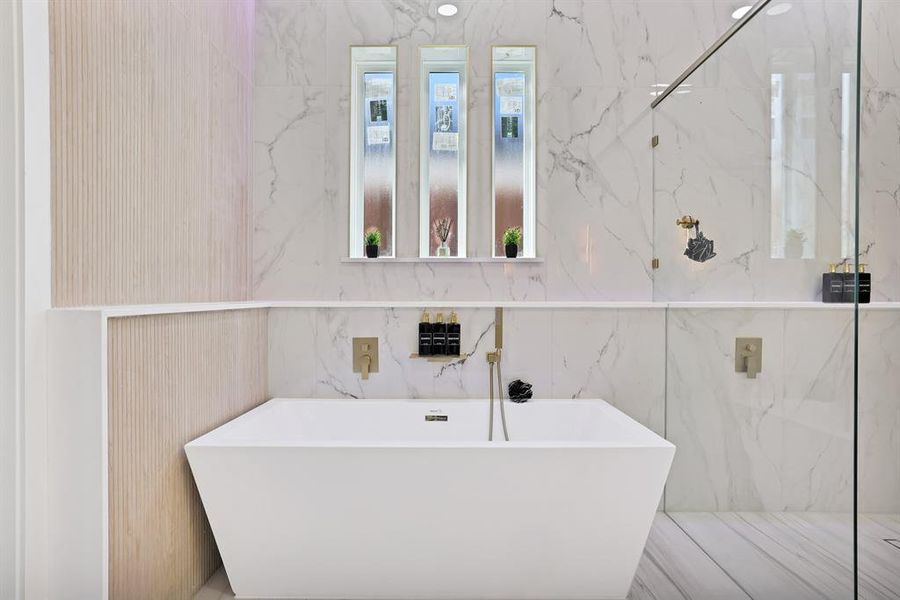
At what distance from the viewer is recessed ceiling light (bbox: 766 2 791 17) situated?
155 centimetres

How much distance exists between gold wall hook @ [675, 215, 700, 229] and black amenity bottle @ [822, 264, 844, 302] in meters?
0.74

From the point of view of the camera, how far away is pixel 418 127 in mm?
2508

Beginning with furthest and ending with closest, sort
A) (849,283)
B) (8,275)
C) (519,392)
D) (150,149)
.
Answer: (519,392) → (150,149) → (849,283) → (8,275)

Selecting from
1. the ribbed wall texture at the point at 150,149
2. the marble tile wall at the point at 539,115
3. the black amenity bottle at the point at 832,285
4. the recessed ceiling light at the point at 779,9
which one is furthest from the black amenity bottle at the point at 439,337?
the recessed ceiling light at the point at 779,9

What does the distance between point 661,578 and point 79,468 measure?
6.20 feet

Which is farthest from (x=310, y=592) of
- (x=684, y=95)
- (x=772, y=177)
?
(x=684, y=95)

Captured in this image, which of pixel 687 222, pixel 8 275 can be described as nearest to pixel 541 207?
pixel 687 222

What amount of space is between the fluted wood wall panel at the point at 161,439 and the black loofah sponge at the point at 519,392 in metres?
1.21

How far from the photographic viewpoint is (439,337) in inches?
92.7

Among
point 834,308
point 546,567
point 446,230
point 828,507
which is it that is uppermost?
point 446,230

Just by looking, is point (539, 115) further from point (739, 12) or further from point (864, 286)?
point (864, 286)

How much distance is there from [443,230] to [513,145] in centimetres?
55

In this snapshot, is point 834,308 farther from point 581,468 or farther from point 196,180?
point 196,180

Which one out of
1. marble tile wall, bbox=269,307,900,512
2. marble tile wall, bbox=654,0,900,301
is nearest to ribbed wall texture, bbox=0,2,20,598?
marble tile wall, bbox=269,307,900,512
